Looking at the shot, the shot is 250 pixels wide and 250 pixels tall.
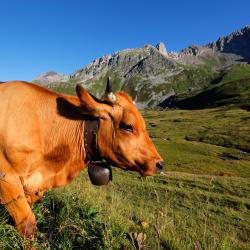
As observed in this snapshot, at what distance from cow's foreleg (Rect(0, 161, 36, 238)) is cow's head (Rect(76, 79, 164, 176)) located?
1657 millimetres

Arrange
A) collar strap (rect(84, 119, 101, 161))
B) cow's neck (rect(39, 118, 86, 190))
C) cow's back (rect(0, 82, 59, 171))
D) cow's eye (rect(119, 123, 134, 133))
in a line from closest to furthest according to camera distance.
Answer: cow's back (rect(0, 82, 59, 171))
cow's neck (rect(39, 118, 86, 190))
cow's eye (rect(119, 123, 134, 133))
collar strap (rect(84, 119, 101, 161))

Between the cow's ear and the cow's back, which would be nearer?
the cow's back

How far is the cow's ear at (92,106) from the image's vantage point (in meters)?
7.08

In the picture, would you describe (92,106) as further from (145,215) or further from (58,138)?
(145,215)

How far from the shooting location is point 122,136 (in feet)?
24.1

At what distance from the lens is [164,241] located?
8602 millimetres

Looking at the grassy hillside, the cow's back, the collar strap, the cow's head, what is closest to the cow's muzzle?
the cow's head

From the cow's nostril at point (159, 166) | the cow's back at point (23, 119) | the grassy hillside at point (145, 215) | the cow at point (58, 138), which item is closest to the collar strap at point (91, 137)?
the cow at point (58, 138)

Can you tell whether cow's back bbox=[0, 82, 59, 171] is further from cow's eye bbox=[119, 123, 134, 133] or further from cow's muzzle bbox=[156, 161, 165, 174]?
cow's muzzle bbox=[156, 161, 165, 174]

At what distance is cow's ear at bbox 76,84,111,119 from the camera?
23.2ft

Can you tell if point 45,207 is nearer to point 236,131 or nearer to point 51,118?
point 51,118

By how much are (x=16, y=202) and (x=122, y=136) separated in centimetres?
207

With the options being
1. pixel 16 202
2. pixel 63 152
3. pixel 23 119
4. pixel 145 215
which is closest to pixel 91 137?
pixel 63 152

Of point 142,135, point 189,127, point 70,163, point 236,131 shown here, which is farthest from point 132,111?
point 189,127
